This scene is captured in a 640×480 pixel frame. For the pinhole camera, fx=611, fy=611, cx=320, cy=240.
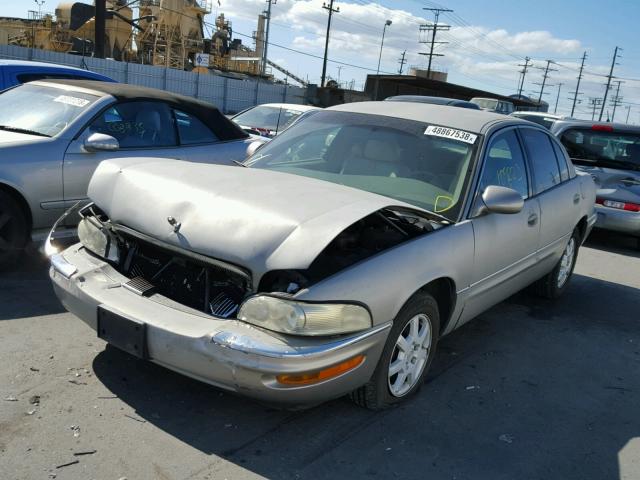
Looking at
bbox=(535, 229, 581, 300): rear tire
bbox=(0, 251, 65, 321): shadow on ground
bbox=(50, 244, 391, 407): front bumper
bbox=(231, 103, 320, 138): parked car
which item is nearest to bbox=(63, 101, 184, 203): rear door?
bbox=(0, 251, 65, 321): shadow on ground

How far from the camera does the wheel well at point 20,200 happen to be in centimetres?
473

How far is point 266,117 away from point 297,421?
833 centimetres

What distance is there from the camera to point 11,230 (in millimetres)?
4816

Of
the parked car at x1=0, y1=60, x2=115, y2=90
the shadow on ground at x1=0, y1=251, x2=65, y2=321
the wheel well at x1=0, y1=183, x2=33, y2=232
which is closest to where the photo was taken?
the shadow on ground at x1=0, y1=251, x2=65, y2=321

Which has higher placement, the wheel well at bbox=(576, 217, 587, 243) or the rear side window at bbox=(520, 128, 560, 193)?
the rear side window at bbox=(520, 128, 560, 193)

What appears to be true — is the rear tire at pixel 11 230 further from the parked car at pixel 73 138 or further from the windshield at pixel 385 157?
the windshield at pixel 385 157

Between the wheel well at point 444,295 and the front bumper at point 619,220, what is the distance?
591 centimetres

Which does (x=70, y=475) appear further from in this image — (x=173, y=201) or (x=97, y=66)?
(x=97, y=66)

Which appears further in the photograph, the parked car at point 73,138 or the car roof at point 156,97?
the car roof at point 156,97

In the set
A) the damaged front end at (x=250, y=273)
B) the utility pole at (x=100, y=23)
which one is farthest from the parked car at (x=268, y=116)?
the utility pole at (x=100, y=23)

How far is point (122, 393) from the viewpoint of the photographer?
10.5ft

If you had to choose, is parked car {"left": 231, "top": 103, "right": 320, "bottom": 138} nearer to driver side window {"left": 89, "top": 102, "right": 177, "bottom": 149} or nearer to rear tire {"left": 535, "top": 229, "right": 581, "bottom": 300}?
driver side window {"left": 89, "top": 102, "right": 177, "bottom": 149}

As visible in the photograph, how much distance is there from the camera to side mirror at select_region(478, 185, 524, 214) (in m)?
3.74

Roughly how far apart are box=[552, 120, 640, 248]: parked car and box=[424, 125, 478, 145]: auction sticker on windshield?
16.8ft
